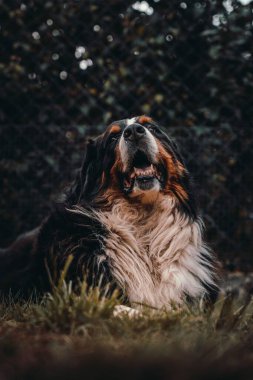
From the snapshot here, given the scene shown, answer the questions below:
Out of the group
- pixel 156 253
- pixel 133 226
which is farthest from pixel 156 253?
pixel 133 226

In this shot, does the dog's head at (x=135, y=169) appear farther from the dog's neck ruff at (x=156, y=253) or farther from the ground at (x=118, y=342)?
the ground at (x=118, y=342)

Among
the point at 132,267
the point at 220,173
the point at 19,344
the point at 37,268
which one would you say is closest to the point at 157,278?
the point at 132,267

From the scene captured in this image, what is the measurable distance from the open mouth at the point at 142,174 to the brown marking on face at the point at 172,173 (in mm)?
61

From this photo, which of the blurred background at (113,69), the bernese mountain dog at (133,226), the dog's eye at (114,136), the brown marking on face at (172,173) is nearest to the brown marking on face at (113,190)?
the bernese mountain dog at (133,226)

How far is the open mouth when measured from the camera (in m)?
Answer: 3.84

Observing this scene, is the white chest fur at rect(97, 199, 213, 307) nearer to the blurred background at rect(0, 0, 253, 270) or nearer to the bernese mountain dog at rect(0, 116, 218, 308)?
the bernese mountain dog at rect(0, 116, 218, 308)

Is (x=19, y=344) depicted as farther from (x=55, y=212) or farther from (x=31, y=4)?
(x=31, y=4)

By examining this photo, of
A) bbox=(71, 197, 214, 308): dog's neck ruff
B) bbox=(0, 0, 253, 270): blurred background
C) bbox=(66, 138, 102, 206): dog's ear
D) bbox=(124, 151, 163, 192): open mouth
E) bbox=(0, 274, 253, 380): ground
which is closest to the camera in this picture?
bbox=(0, 274, 253, 380): ground

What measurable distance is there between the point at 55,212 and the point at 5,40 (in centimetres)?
279

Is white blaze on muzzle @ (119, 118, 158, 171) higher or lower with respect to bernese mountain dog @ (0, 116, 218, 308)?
higher

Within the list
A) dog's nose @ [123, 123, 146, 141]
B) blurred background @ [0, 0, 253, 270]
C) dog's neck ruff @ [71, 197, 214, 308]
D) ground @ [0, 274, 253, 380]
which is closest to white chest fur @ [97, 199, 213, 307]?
dog's neck ruff @ [71, 197, 214, 308]

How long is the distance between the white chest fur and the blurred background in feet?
6.84

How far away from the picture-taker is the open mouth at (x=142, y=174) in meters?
3.84

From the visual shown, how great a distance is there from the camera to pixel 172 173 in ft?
12.9
